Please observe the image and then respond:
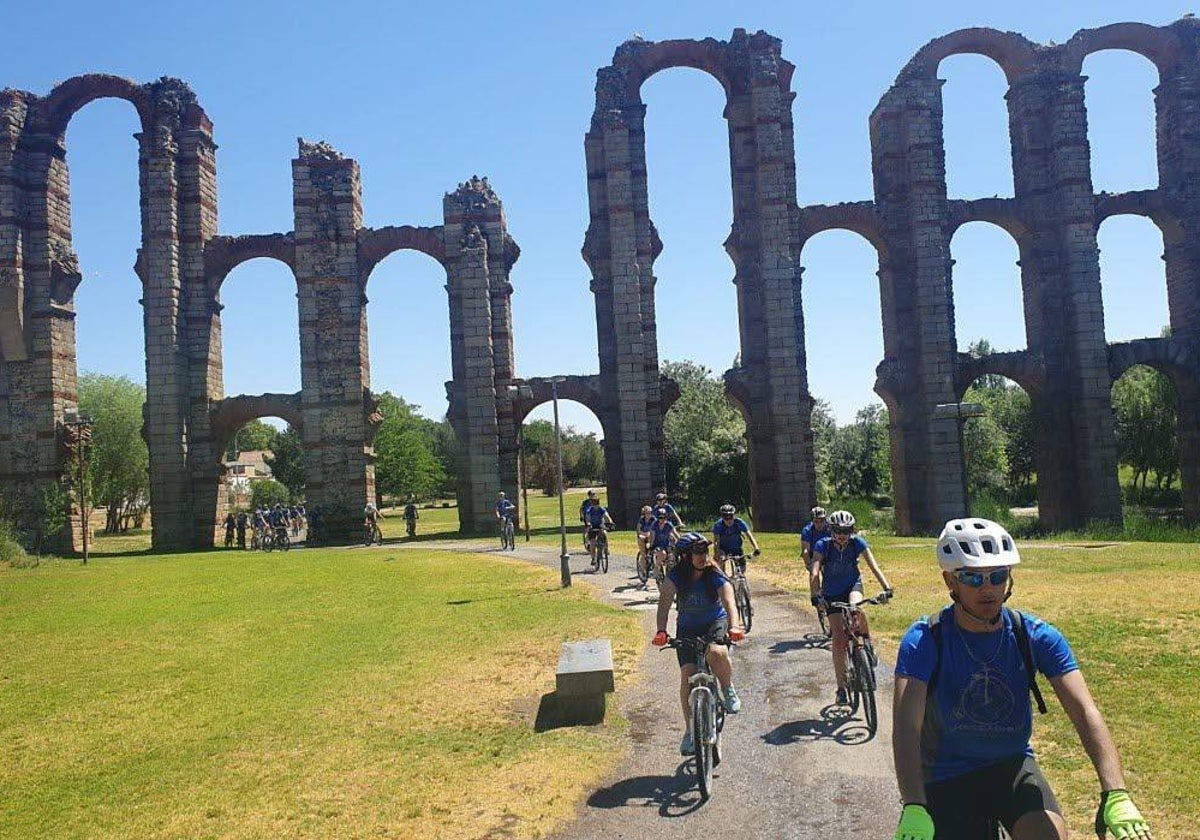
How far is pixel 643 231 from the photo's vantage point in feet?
116

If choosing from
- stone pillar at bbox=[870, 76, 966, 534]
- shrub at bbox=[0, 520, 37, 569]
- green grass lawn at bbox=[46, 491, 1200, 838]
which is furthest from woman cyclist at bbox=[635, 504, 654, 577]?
shrub at bbox=[0, 520, 37, 569]

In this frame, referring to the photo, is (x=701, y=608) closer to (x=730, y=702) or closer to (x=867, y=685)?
(x=730, y=702)

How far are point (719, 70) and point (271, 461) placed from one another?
5248 cm

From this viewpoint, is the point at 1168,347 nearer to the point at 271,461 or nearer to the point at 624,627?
the point at 624,627

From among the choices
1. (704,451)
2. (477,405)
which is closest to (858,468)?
(704,451)

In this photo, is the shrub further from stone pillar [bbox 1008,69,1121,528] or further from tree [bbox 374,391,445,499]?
stone pillar [bbox 1008,69,1121,528]

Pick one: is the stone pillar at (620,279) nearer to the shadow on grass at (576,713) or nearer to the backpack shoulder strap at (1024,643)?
the shadow on grass at (576,713)

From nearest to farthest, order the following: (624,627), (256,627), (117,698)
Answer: (117,698)
(624,627)
(256,627)

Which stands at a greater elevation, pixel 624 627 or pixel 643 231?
pixel 643 231

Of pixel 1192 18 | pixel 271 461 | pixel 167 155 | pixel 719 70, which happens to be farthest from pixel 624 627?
pixel 271 461

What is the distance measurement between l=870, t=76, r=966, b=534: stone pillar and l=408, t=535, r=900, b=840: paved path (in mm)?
23410

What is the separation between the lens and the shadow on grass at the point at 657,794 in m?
6.94

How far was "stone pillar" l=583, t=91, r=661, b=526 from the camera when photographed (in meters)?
35.0

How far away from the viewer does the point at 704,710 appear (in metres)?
7.23
